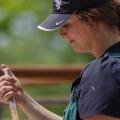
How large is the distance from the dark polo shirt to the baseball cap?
0.26 m

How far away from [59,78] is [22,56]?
4.53 m

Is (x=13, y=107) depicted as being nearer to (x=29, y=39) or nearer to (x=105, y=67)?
(x=105, y=67)

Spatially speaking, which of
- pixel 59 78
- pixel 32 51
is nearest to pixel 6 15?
pixel 32 51

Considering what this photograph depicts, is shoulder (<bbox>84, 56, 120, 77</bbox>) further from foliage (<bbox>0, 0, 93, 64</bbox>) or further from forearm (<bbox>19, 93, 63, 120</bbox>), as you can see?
foliage (<bbox>0, 0, 93, 64</bbox>)

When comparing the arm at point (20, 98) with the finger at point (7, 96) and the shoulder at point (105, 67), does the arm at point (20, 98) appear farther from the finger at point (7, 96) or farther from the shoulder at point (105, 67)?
the shoulder at point (105, 67)

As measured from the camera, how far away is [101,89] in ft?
8.90

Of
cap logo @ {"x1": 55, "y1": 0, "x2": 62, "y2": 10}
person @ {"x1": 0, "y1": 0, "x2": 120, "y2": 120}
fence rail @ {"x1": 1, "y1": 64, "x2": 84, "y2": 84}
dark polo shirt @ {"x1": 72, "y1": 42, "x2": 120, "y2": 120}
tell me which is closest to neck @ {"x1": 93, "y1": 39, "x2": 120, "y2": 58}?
person @ {"x1": 0, "y1": 0, "x2": 120, "y2": 120}

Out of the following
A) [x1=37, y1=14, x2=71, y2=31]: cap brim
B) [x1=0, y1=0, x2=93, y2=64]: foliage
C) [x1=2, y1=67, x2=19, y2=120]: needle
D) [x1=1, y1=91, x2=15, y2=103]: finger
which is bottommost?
[x1=0, y1=0, x2=93, y2=64]: foliage

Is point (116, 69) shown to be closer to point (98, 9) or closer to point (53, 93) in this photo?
point (98, 9)

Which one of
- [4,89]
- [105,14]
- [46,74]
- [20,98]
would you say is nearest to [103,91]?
[105,14]

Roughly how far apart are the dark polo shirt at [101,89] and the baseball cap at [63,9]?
0.85 feet

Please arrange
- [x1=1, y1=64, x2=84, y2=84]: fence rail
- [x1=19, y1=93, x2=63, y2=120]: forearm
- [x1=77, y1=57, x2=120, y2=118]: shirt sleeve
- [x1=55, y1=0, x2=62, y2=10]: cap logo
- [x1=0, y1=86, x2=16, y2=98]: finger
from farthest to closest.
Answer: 1. [x1=1, y1=64, x2=84, y2=84]: fence rail
2. [x1=19, y1=93, x2=63, y2=120]: forearm
3. [x1=0, y1=86, x2=16, y2=98]: finger
4. [x1=55, y1=0, x2=62, y2=10]: cap logo
5. [x1=77, y1=57, x2=120, y2=118]: shirt sleeve

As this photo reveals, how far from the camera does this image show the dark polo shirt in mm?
2705

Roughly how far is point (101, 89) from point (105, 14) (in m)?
0.34
